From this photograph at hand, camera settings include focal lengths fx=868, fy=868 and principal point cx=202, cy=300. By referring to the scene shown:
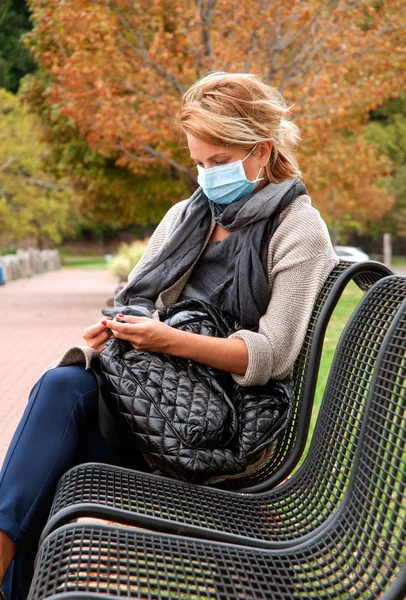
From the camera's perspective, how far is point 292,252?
2.68m

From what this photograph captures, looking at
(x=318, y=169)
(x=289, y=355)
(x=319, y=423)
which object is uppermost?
(x=289, y=355)

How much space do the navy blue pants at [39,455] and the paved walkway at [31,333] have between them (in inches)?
107

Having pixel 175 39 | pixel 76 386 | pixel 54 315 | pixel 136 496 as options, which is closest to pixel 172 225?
pixel 76 386

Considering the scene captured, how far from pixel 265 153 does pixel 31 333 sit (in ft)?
34.0

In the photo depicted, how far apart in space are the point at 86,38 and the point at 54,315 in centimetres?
517

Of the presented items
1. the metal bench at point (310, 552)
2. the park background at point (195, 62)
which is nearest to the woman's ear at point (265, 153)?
the metal bench at point (310, 552)

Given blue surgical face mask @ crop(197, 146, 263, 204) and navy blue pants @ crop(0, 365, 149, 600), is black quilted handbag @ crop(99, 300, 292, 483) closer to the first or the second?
navy blue pants @ crop(0, 365, 149, 600)

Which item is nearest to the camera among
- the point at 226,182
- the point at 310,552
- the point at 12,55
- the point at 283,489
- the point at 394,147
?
the point at 310,552

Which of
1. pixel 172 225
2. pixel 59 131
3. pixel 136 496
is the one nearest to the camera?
pixel 136 496

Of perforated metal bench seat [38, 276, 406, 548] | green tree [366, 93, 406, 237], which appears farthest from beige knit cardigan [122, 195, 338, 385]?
green tree [366, 93, 406, 237]

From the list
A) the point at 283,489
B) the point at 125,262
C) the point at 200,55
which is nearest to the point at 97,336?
the point at 283,489

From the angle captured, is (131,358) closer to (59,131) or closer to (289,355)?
(289,355)

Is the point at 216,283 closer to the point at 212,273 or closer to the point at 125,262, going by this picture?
the point at 212,273

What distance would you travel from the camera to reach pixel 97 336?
2730mm
